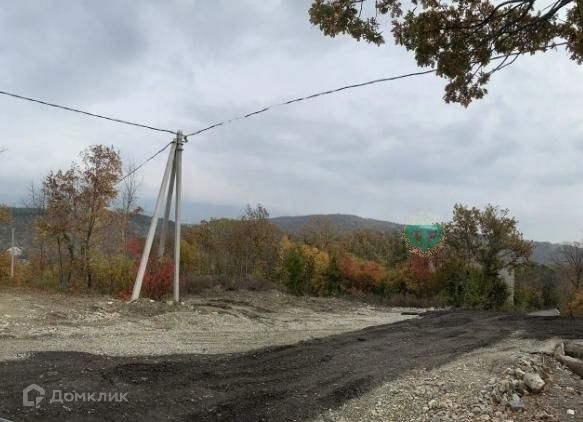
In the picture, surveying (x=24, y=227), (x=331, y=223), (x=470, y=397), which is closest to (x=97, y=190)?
(x=24, y=227)

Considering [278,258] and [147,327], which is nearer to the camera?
[147,327]

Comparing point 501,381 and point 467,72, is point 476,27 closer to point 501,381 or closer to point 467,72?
point 467,72

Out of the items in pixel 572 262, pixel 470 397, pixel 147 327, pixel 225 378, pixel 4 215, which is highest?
pixel 4 215

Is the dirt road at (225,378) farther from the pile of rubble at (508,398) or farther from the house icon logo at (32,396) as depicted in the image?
the pile of rubble at (508,398)

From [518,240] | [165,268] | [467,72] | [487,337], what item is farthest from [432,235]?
[467,72]

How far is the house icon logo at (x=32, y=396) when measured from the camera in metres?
4.89

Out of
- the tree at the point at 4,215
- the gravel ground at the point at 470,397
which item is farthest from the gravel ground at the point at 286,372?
the tree at the point at 4,215

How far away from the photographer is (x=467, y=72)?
5.94 m

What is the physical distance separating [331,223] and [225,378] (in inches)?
1564

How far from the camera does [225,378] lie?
20.8 ft

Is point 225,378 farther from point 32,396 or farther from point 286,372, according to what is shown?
point 32,396

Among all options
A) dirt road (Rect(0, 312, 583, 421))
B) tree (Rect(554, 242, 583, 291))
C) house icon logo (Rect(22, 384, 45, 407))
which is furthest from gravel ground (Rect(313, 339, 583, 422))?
tree (Rect(554, 242, 583, 291))

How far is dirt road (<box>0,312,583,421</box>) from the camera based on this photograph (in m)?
4.96

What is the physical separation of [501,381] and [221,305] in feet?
35.8
